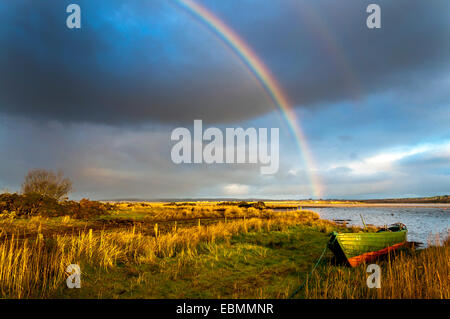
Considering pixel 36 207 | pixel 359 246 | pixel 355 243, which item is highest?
pixel 36 207

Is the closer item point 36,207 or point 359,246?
point 359,246

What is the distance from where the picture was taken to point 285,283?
8125 mm

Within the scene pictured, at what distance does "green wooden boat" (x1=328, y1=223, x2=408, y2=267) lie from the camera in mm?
10523

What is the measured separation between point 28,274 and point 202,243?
780 centimetres

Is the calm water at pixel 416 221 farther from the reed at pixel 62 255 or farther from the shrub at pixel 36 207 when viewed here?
the shrub at pixel 36 207

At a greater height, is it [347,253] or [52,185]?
[52,185]

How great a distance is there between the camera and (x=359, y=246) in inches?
439

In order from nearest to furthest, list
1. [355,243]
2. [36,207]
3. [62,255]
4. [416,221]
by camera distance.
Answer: [62,255]
[355,243]
[36,207]
[416,221]

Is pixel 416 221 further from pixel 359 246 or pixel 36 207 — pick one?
pixel 36 207

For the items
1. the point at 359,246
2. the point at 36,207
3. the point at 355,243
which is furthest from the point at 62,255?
the point at 36,207

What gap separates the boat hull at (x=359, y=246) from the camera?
10.5 m

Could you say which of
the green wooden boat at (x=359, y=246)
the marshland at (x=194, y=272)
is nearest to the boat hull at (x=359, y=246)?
the green wooden boat at (x=359, y=246)
